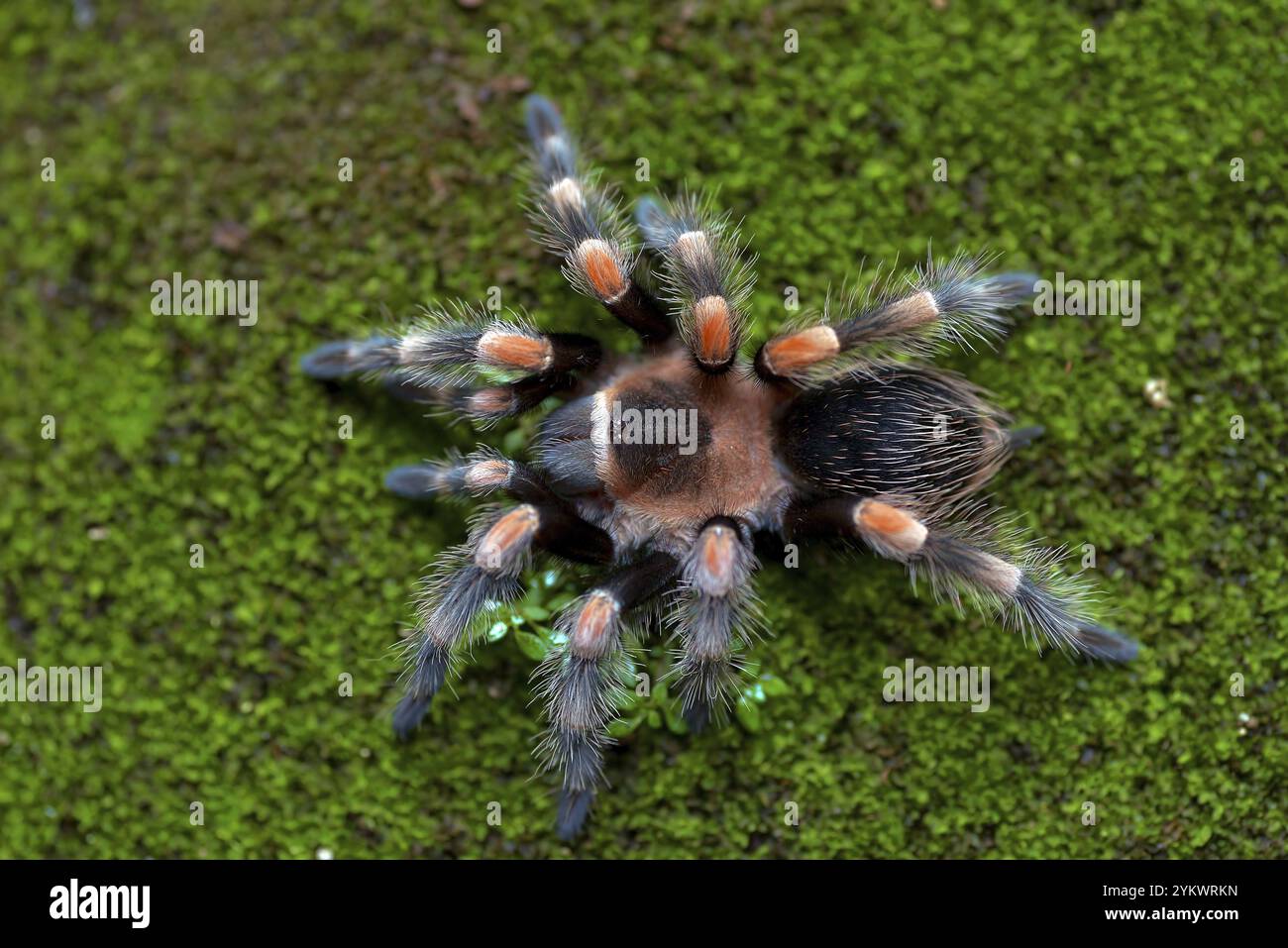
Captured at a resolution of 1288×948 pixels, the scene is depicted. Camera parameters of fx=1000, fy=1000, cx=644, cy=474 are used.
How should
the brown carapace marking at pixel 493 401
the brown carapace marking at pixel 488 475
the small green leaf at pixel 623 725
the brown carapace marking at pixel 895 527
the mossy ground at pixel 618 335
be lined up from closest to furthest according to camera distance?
the brown carapace marking at pixel 895 527, the brown carapace marking at pixel 488 475, the brown carapace marking at pixel 493 401, the small green leaf at pixel 623 725, the mossy ground at pixel 618 335

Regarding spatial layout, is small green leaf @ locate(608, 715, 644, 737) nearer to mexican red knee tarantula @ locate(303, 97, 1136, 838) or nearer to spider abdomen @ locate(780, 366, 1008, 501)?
mexican red knee tarantula @ locate(303, 97, 1136, 838)

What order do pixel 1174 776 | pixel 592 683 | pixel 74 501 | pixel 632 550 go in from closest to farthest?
pixel 592 683, pixel 632 550, pixel 1174 776, pixel 74 501

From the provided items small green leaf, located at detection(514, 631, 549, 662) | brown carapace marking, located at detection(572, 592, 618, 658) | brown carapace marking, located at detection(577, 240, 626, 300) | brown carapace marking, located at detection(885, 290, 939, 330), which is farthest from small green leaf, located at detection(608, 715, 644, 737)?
brown carapace marking, located at detection(885, 290, 939, 330)

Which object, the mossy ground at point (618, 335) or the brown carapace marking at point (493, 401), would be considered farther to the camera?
the mossy ground at point (618, 335)

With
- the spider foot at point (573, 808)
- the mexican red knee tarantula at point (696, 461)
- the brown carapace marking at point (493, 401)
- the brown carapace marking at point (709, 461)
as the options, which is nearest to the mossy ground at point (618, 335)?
the spider foot at point (573, 808)

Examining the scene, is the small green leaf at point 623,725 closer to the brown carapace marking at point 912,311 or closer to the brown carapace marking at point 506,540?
the brown carapace marking at point 506,540

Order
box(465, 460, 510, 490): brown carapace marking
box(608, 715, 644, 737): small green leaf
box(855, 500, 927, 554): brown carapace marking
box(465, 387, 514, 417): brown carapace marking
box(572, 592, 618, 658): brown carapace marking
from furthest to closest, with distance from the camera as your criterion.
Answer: box(608, 715, 644, 737): small green leaf, box(465, 387, 514, 417): brown carapace marking, box(465, 460, 510, 490): brown carapace marking, box(572, 592, 618, 658): brown carapace marking, box(855, 500, 927, 554): brown carapace marking
